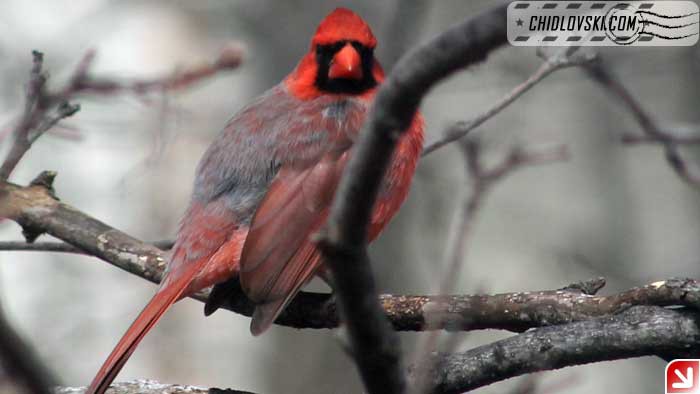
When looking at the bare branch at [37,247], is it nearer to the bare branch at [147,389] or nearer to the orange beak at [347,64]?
the bare branch at [147,389]

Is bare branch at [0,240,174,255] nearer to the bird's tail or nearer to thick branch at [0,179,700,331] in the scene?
thick branch at [0,179,700,331]

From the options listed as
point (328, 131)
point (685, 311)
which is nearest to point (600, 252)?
point (328, 131)

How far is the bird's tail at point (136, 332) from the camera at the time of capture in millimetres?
3377

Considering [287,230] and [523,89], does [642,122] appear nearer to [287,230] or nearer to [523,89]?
[523,89]

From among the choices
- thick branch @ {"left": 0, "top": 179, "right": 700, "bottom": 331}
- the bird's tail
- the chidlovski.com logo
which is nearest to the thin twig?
thick branch @ {"left": 0, "top": 179, "right": 700, "bottom": 331}

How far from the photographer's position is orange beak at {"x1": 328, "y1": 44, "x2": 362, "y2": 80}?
14.7 feet

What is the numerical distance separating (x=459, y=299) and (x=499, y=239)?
830cm

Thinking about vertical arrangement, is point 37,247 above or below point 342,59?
below

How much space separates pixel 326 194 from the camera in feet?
13.4

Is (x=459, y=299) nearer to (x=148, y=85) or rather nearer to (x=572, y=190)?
(x=148, y=85)

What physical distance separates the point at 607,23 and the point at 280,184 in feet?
5.01

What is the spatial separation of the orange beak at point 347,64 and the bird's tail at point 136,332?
116 centimetres

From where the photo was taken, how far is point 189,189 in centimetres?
948

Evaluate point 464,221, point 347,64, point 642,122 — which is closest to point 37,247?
point 347,64
